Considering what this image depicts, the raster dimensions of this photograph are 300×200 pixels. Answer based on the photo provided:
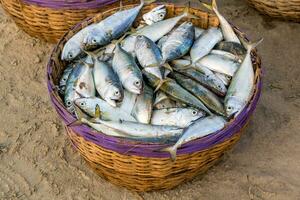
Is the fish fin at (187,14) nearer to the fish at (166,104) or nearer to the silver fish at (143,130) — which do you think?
the fish at (166,104)

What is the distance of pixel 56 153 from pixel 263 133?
1.23m

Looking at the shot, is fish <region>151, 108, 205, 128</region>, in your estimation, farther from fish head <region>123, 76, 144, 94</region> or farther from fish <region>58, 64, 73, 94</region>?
fish <region>58, 64, 73, 94</region>

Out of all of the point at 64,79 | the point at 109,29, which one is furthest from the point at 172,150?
the point at 109,29

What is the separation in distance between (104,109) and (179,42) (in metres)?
0.61

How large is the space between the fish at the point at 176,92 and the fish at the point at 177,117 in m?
0.04

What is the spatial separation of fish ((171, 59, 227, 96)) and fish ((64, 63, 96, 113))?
1.53 feet

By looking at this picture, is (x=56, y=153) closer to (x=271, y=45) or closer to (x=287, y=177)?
(x=287, y=177)

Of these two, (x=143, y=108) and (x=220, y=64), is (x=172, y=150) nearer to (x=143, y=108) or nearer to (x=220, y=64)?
(x=143, y=108)

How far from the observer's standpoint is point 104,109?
261 centimetres

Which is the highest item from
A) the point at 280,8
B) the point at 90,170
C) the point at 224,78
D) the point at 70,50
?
the point at 70,50

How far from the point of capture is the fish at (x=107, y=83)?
8.63 ft

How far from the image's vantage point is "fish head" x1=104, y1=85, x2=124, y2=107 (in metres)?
2.62

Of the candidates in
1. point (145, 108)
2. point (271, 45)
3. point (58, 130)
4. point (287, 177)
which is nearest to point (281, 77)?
point (271, 45)

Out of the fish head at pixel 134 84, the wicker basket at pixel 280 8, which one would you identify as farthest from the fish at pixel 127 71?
the wicker basket at pixel 280 8
